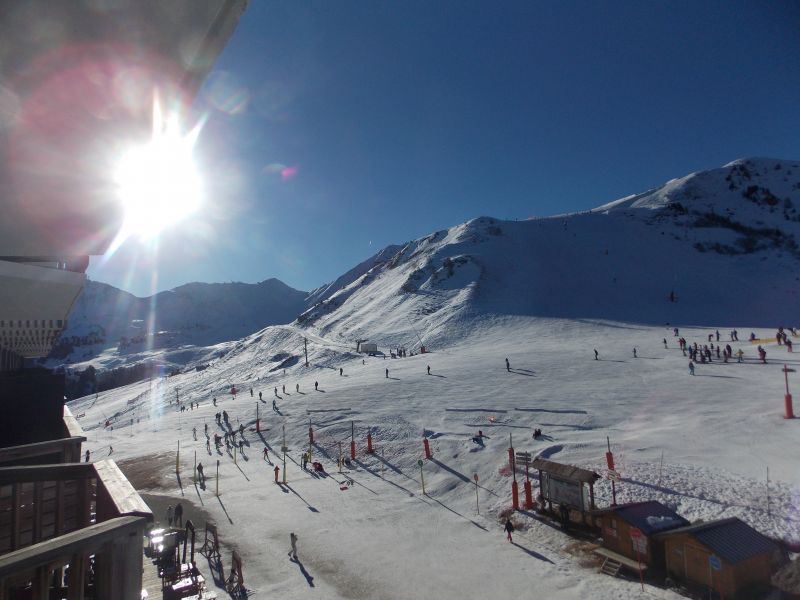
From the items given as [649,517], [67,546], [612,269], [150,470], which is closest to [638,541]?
[649,517]

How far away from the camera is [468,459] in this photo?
25.3 m

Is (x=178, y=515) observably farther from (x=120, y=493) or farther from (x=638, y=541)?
(x=120, y=493)

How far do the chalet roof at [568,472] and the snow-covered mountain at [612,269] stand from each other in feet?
130

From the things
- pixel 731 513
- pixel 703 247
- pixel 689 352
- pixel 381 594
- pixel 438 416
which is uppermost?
pixel 703 247

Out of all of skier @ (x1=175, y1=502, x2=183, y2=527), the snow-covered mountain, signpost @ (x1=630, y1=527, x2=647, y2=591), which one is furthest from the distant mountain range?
signpost @ (x1=630, y1=527, x2=647, y2=591)

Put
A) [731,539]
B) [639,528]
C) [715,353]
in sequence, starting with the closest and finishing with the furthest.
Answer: [731,539], [639,528], [715,353]

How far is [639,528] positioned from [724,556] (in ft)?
8.21

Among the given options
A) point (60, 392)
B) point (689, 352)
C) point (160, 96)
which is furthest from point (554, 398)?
point (160, 96)

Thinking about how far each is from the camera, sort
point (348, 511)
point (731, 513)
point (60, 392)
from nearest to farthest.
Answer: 1. point (60, 392)
2. point (731, 513)
3. point (348, 511)

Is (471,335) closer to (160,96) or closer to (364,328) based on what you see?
(364,328)

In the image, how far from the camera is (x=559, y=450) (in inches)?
944

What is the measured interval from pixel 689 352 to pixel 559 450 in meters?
25.1

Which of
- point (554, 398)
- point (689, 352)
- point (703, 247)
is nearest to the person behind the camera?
point (554, 398)

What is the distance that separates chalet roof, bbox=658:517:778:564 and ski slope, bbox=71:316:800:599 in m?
1.89
